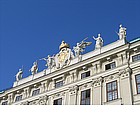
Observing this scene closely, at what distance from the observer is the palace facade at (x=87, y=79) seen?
1725 cm

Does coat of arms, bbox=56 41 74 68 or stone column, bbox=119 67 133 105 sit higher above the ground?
coat of arms, bbox=56 41 74 68

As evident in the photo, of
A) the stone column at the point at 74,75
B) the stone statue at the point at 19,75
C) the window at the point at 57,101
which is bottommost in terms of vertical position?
the window at the point at 57,101

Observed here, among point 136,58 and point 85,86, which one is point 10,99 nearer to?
point 85,86

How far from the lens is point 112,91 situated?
17.6 metres

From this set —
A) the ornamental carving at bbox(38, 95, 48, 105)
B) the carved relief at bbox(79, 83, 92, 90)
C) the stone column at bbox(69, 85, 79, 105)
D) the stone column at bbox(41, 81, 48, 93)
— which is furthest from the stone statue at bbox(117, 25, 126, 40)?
the ornamental carving at bbox(38, 95, 48, 105)

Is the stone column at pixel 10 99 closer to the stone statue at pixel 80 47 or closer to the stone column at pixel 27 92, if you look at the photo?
the stone column at pixel 27 92

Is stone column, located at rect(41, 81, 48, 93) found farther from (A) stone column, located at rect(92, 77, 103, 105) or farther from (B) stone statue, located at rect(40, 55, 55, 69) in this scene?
(A) stone column, located at rect(92, 77, 103, 105)

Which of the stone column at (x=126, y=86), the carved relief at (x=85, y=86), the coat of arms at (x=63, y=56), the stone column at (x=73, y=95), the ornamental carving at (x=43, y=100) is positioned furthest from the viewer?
the coat of arms at (x=63, y=56)

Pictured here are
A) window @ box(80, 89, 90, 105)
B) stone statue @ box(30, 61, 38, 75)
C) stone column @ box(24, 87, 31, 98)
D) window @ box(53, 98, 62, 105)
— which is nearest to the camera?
window @ box(80, 89, 90, 105)

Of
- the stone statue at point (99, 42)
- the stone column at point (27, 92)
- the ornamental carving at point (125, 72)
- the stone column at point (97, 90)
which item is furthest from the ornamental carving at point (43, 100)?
the ornamental carving at point (125, 72)

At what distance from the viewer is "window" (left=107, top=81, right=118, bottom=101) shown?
1733 cm

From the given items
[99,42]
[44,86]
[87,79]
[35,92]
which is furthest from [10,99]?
[99,42]

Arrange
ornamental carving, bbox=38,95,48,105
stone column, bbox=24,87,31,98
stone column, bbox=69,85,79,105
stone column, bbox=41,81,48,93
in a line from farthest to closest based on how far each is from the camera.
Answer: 1. stone column, bbox=24,87,31,98
2. stone column, bbox=41,81,48,93
3. ornamental carving, bbox=38,95,48,105
4. stone column, bbox=69,85,79,105
